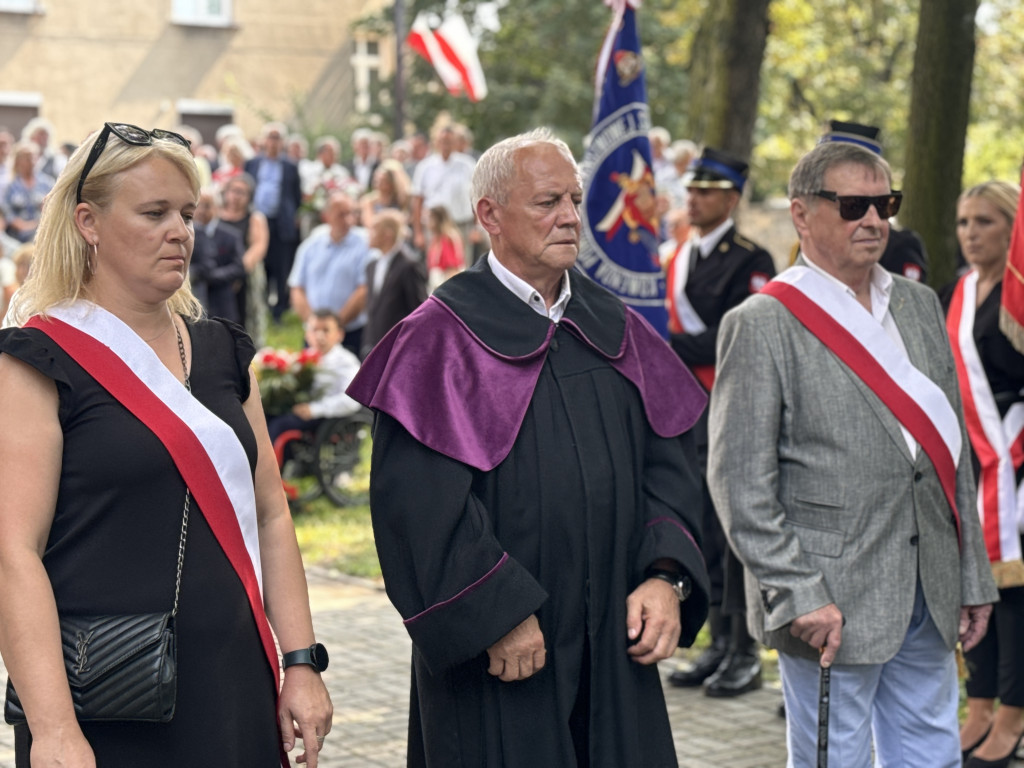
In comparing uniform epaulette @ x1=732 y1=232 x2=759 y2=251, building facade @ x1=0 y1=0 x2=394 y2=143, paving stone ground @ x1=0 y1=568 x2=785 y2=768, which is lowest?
paving stone ground @ x1=0 y1=568 x2=785 y2=768

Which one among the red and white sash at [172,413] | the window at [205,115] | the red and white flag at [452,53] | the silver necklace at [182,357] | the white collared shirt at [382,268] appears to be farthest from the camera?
the window at [205,115]

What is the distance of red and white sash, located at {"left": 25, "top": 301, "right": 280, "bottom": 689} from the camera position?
3.20m

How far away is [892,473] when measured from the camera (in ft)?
14.3

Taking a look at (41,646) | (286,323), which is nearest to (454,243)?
(286,323)

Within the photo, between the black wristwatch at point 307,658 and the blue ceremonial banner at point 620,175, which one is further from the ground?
the blue ceremonial banner at point 620,175

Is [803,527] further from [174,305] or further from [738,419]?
[174,305]

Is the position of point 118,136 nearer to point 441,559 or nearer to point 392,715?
point 441,559

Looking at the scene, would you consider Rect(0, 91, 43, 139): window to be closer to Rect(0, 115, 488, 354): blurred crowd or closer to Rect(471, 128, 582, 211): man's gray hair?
Rect(0, 115, 488, 354): blurred crowd

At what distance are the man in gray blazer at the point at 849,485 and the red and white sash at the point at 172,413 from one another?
162 centimetres

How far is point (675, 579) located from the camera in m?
3.82

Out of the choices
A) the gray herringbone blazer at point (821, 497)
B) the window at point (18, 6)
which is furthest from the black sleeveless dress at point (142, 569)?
the window at point (18, 6)

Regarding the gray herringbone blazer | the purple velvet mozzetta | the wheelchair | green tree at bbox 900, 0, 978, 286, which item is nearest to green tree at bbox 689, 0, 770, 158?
green tree at bbox 900, 0, 978, 286

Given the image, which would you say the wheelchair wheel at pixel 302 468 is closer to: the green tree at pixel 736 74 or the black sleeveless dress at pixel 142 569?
the green tree at pixel 736 74

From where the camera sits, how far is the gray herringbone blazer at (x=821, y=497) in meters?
4.33
